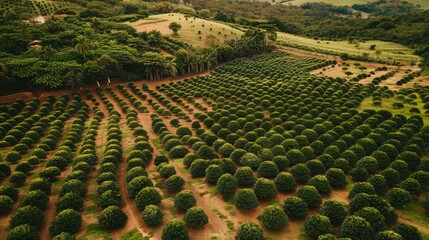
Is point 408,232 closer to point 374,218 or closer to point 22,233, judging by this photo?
point 374,218

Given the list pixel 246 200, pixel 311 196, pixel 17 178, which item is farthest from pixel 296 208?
pixel 17 178

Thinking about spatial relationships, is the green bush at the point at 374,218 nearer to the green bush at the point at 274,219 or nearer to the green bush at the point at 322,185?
the green bush at the point at 322,185

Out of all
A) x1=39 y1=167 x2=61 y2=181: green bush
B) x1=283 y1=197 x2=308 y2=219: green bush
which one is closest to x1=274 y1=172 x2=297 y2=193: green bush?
x1=283 y1=197 x2=308 y2=219: green bush

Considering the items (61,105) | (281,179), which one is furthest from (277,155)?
(61,105)

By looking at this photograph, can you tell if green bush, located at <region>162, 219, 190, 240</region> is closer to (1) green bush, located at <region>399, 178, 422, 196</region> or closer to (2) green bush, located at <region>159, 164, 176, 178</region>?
(2) green bush, located at <region>159, 164, 176, 178</region>

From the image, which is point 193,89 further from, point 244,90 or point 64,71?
point 64,71
